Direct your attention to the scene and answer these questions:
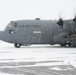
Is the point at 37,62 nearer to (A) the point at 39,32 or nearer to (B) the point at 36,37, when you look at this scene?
(B) the point at 36,37

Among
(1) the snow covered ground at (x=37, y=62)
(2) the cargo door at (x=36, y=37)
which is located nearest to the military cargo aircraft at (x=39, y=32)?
(2) the cargo door at (x=36, y=37)

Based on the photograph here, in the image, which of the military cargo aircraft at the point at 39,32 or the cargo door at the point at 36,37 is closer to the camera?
the military cargo aircraft at the point at 39,32

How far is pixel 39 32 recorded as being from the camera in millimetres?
25969

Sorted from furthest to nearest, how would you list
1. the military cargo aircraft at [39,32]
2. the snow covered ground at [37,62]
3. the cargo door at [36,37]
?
the cargo door at [36,37] < the military cargo aircraft at [39,32] < the snow covered ground at [37,62]

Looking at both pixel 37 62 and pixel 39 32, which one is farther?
pixel 39 32

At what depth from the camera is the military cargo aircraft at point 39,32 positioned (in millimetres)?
25520

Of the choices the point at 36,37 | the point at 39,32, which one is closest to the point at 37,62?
the point at 36,37

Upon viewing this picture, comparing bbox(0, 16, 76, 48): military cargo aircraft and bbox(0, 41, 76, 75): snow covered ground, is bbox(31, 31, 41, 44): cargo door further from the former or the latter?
bbox(0, 41, 76, 75): snow covered ground

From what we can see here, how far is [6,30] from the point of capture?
84.4 ft

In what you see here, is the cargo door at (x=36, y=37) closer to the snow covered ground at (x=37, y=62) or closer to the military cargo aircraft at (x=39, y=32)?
the military cargo aircraft at (x=39, y=32)

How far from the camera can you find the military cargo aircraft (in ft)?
83.7

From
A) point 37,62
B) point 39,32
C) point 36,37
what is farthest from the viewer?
point 39,32

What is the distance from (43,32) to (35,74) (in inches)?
685

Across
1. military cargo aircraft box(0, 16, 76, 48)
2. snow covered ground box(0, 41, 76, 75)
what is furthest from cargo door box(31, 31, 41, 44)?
snow covered ground box(0, 41, 76, 75)
